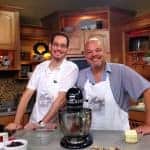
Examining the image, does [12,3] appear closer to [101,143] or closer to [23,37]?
[23,37]

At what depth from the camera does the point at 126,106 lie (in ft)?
6.61

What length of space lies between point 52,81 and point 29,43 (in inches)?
104

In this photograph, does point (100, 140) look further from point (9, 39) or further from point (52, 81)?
point (9, 39)

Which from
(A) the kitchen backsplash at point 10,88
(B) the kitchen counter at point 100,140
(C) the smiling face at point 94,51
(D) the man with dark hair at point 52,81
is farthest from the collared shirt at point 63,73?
(A) the kitchen backsplash at point 10,88

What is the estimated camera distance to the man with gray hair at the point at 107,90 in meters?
1.91

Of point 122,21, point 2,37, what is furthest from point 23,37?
point 122,21

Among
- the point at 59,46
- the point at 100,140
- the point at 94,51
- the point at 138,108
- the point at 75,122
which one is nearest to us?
the point at 75,122

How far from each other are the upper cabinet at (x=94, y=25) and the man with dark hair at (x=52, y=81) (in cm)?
217

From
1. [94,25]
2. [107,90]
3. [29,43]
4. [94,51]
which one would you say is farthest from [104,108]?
[29,43]

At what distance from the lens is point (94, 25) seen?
4309mm

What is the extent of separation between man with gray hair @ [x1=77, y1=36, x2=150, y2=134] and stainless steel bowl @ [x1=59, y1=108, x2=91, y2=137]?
51 centimetres

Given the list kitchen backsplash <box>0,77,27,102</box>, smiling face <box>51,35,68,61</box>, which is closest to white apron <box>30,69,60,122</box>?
smiling face <box>51,35,68,61</box>

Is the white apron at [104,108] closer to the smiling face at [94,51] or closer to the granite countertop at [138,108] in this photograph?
the smiling face at [94,51]

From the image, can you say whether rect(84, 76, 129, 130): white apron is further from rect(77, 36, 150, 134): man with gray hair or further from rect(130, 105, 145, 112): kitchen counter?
rect(130, 105, 145, 112): kitchen counter
